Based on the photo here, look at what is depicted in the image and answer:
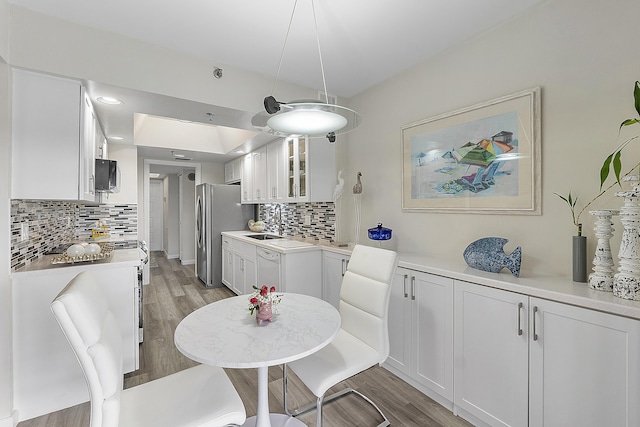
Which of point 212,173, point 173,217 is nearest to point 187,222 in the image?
point 173,217

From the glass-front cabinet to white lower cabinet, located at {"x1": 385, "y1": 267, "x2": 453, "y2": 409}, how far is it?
1.57 m

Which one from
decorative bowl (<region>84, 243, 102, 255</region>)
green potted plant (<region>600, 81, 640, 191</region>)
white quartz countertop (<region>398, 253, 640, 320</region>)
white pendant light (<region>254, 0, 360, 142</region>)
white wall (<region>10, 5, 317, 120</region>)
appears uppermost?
white wall (<region>10, 5, 317, 120</region>)

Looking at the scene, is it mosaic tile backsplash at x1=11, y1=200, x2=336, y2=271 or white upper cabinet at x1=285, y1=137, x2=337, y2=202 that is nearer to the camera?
mosaic tile backsplash at x1=11, y1=200, x2=336, y2=271

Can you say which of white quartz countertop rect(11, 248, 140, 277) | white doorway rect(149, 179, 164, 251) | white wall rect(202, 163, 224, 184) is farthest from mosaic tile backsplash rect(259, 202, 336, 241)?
white doorway rect(149, 179, 164, 251)

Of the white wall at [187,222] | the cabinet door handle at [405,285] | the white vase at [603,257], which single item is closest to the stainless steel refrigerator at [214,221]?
the white wall at [187,222]

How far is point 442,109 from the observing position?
2.42 meters

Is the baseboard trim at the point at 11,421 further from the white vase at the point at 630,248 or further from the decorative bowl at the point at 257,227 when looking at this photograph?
the white vase at the point at 630,248

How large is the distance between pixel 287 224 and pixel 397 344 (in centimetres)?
253

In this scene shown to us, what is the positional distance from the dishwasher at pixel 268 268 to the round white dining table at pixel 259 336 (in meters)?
1.35

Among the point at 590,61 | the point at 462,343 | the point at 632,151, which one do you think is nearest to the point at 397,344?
the point at 462,343

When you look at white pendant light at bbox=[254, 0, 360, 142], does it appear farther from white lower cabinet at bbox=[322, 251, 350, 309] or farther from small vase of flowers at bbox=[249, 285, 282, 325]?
white lower cabinet at bbox=[322, 251, 350, 309]

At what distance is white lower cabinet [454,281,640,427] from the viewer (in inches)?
50.2

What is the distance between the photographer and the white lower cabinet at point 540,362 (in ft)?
4.18

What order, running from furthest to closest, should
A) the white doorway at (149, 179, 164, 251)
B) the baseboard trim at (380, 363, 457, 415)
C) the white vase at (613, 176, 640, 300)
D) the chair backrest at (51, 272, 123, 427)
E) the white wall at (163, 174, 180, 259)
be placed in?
1. the white doorway at (149, 179, 164, 251)
2. the white wall at (163, 174, 180, 259)
3. the baseboard trim at (380, 363, 457, 415)
4. the white vase at (613, 176, 640, 300)
5. the chair backrest at (51, 272, 123, 427)
